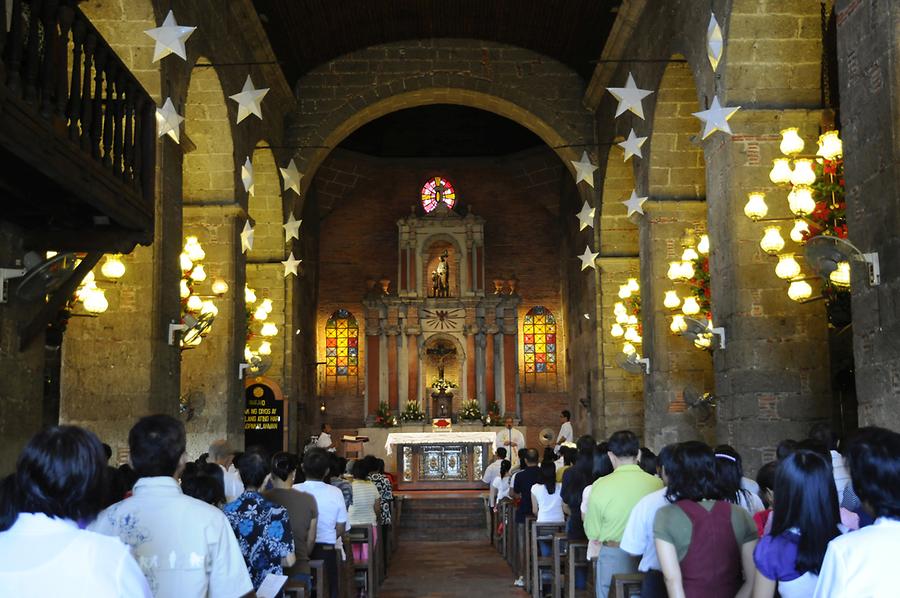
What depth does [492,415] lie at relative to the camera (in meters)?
25.4

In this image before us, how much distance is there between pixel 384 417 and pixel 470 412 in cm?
217

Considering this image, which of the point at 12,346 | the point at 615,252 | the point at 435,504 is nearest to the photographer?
the point at 12,346

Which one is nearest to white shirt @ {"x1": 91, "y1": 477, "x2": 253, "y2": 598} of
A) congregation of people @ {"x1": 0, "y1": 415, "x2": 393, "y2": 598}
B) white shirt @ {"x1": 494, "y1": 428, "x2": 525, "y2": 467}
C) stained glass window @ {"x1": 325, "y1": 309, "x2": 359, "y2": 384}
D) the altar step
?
congregation of people @ {"x1": 0, "y1": 415, "x2": 393, "y2": 598}

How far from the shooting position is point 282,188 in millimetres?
19453

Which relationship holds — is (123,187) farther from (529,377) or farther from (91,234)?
(529,377)

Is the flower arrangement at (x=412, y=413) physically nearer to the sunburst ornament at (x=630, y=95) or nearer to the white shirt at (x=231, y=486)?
the sunburst ornament at (x=630, y=95)

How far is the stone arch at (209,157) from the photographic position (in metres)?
15.0

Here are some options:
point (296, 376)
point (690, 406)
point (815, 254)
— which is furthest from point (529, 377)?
point (815, 254)

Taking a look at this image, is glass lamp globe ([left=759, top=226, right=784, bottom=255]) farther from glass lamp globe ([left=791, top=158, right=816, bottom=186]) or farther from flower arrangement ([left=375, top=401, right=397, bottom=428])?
flower arrangement ([left=375, top=401, right=397, bottom=428])

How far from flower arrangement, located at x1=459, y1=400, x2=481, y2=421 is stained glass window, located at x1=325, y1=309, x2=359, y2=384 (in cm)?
366

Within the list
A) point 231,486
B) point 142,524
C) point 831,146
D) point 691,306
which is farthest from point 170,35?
point 142,524

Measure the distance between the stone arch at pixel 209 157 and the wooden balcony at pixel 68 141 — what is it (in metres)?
6.20

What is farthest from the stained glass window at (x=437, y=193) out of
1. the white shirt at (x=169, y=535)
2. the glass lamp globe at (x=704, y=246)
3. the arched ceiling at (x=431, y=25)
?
the white shirt at (x=169, y=535)

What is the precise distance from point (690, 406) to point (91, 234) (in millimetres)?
9517
